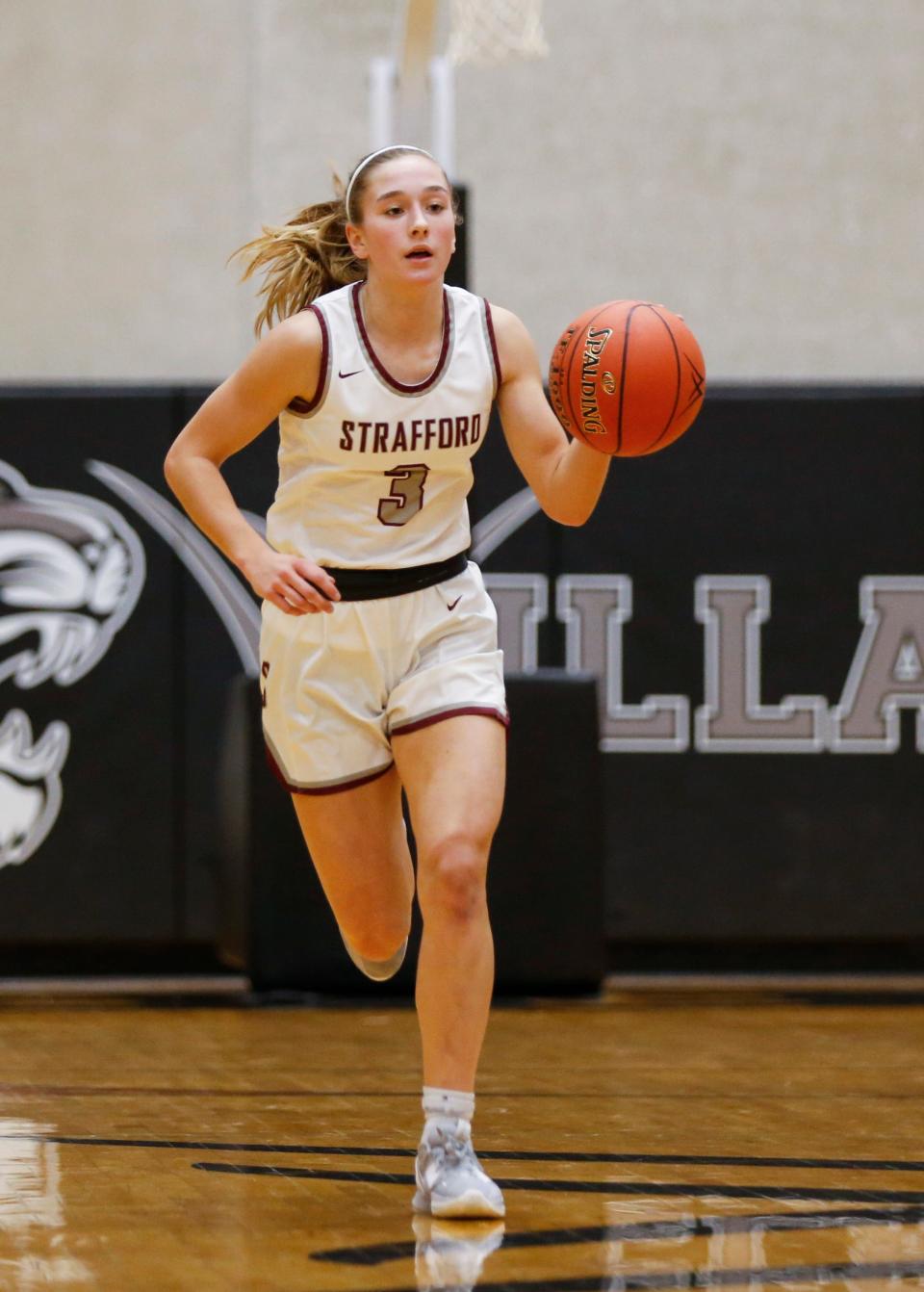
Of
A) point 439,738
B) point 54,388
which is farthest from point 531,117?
point 439,738

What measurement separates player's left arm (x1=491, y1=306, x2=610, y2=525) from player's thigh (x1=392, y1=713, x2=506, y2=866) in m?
0.50

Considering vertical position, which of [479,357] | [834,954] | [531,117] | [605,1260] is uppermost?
[531,117]

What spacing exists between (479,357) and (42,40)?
6.93 meters

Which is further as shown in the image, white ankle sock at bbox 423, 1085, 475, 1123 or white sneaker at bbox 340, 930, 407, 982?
white sneaker at bbox 340, 930, 407, 982

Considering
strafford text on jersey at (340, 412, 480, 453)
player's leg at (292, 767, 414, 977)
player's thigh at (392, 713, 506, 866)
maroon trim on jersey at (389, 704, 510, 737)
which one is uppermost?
strafford text on jersey at (340, 412, 480, 453)

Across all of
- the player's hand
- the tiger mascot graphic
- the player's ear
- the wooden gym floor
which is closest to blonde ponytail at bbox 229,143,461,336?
the player's ear

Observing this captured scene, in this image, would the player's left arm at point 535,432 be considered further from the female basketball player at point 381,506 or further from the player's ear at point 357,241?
the player's ear at point 357,241

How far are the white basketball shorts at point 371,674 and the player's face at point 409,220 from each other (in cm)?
65

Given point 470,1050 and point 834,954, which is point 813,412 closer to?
point 834,954

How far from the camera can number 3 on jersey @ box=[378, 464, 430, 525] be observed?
158 inches

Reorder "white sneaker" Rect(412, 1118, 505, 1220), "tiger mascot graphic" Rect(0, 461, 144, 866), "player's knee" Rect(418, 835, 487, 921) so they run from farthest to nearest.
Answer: "tiger mascot graphic" Rect(0, 461, 144, 866) < "player's knee" Rect(418, 835, 487, 921) < "white sneaker" Rect(412, 1118, 505, 1220)

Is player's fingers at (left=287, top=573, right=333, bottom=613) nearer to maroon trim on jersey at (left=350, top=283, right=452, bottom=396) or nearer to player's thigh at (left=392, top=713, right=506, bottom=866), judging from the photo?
player's thigh at (left=392, top=713, right=506, bottom=866)

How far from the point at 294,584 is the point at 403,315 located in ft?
2.12

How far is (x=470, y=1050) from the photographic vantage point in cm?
375
